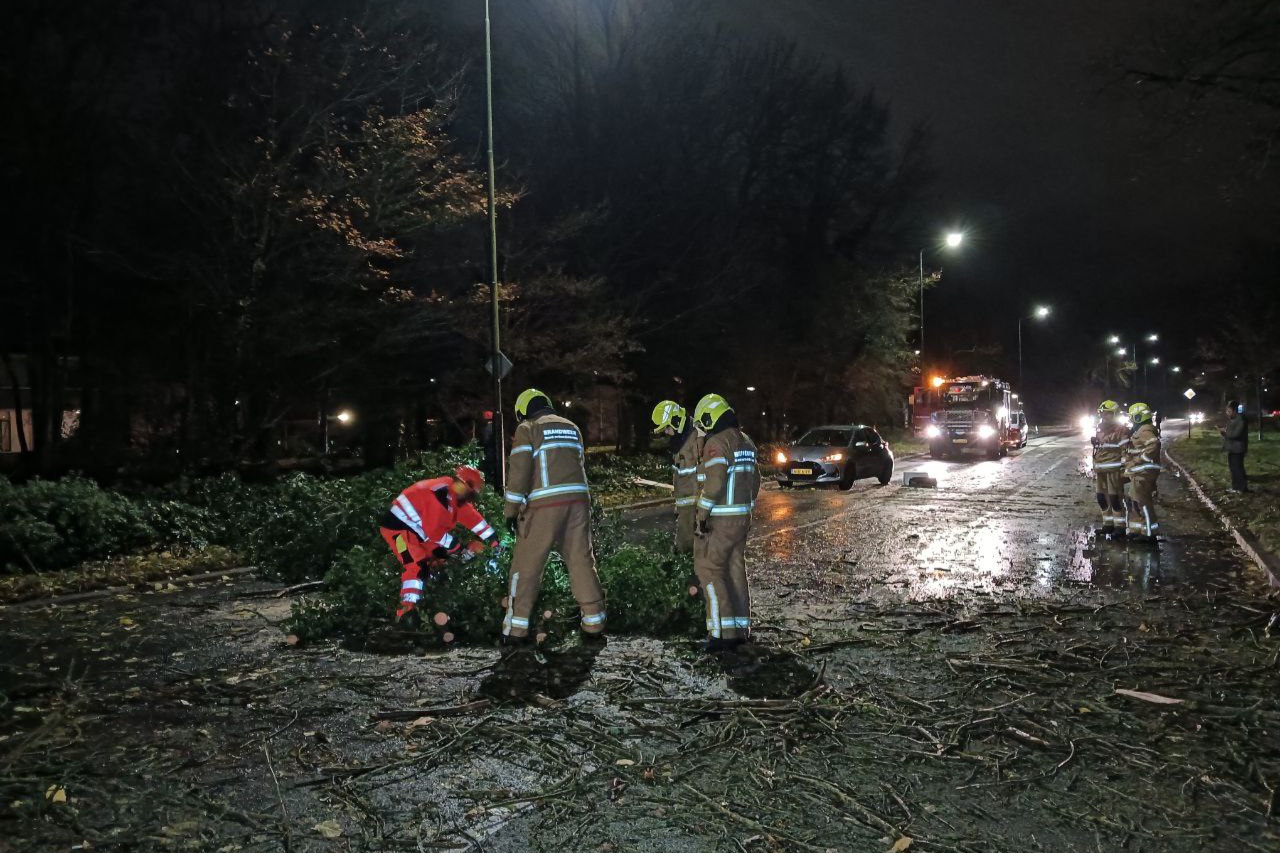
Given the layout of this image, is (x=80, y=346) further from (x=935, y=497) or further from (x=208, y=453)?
(x=935, y=497)

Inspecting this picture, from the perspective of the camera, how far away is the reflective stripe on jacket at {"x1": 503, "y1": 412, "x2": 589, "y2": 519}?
7383 millimetres

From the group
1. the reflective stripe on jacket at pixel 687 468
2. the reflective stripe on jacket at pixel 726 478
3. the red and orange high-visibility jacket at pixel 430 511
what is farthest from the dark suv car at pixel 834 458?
the red and orange high-visibility jacket at pixel 430 511

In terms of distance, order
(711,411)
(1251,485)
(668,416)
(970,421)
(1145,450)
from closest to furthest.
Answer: (711,411)
(668,416)
(1145,450)
(1251,485)
(970,421)

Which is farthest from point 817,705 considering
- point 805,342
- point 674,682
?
point 805,342

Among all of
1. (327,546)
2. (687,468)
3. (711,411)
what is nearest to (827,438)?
(687,468)

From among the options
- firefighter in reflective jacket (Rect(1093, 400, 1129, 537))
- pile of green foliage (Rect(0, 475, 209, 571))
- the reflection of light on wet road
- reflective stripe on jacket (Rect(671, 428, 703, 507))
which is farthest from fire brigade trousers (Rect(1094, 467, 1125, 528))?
pile of green foliage (Rect(0, 475, 209, 571))

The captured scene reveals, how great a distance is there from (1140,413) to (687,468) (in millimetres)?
7688

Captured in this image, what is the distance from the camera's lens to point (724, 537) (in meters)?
7.36

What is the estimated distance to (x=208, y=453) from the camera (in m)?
17.8

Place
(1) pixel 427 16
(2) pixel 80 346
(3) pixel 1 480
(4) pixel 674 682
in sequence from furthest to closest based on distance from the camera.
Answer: (2) pixel 80 346
(1) pixel 427 16
(3) pixel 1 480
(4) pixel 674 682

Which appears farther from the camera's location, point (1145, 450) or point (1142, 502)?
point (1142, 502)

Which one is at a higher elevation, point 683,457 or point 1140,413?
point 1140,413

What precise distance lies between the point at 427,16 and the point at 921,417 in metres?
27.7

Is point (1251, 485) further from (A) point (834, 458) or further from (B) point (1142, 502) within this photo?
(B) point (1142, 502)
